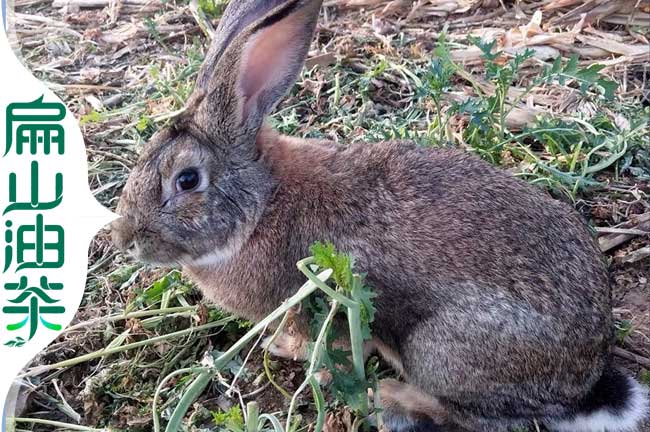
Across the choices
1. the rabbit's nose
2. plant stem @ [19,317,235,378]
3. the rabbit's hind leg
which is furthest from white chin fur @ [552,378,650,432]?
the rabbit's nose

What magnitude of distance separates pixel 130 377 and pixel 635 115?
356 cm

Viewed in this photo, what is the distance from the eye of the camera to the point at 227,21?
421 centimetres

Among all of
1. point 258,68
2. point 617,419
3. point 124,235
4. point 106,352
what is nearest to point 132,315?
point 106,352

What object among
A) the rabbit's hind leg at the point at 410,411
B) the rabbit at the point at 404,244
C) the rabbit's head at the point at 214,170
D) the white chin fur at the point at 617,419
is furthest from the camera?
the rabbit's hind leg at the point at 410,411

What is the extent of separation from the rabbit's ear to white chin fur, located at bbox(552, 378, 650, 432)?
1993 mm

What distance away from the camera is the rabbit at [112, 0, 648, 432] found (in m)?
3.51

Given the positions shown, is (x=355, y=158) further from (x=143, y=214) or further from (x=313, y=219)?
Answer: (x=143, y=214)

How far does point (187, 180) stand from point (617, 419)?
224 centimetres

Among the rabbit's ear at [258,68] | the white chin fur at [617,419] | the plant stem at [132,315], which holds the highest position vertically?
the rabbit's ear at [258,68]

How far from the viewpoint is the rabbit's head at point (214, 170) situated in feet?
12.3

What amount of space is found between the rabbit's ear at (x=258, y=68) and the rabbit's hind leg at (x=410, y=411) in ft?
4.71

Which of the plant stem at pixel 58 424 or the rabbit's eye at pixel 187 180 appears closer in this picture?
the rabbit's eye at pixel 187 180

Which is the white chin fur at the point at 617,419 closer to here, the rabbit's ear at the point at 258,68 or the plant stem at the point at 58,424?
the rabbit's ear at the point at 258,68

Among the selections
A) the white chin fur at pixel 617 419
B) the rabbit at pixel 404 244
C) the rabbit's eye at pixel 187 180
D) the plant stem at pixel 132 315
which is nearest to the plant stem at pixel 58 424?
the plant stem at pixel 132 315
